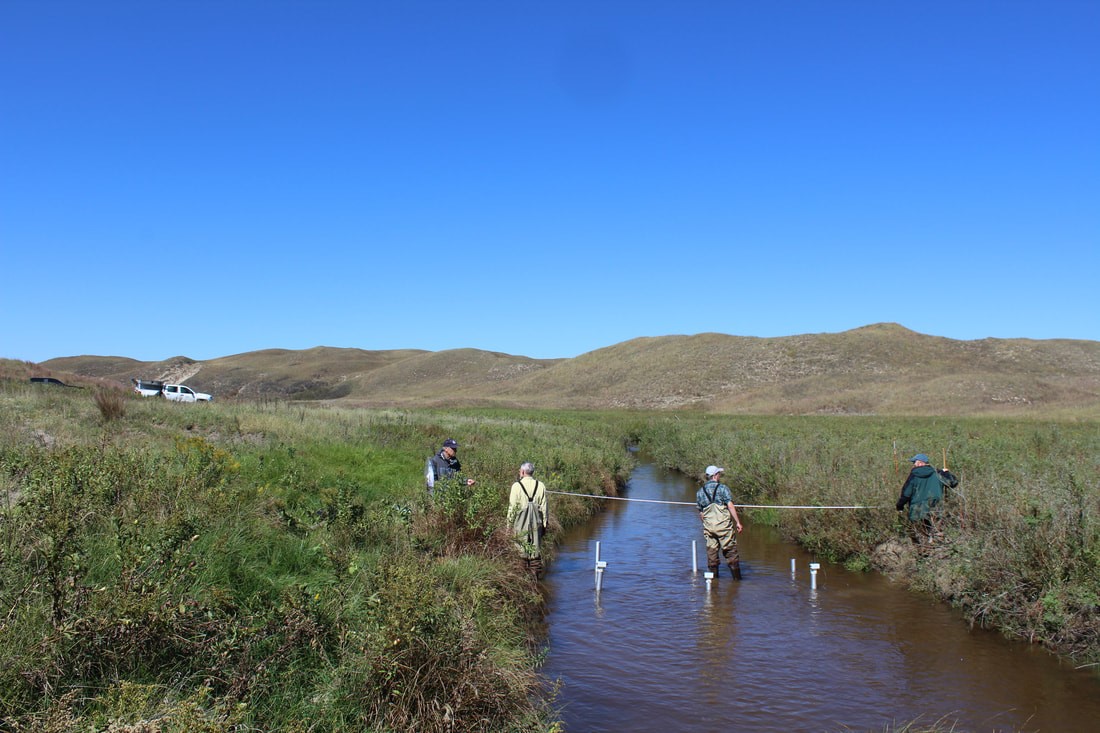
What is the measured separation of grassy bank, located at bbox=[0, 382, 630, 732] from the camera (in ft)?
16.2

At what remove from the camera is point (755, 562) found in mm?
14297

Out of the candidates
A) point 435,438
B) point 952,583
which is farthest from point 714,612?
point 435,438

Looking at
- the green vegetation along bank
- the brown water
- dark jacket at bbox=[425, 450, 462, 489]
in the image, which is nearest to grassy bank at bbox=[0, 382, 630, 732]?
the green vegetation along bank

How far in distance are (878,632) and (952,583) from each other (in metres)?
1.70

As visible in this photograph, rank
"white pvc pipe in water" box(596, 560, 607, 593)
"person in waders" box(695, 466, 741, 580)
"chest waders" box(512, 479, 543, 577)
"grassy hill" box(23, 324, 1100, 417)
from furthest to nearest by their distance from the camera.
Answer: "grassy hill" box(23, 324, 1100, 417), "person in waders" box(695, 466, 741, 580), "white pvc pipe in water" box(596, 560, 607, 593), "chest waders" box(512, 479, 543, 577)

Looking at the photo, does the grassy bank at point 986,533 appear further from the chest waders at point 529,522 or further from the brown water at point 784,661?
A: the chest waders at point 529,522

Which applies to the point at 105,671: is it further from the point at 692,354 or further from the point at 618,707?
the point at 692,354

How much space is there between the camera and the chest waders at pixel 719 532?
41.2ft

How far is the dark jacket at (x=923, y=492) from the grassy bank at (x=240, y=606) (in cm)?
634

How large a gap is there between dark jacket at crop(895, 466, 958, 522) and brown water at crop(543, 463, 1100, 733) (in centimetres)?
124

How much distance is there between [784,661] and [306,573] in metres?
5.52

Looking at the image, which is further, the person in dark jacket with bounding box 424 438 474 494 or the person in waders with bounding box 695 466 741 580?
the person in waders with bounding box 695 466 741 580

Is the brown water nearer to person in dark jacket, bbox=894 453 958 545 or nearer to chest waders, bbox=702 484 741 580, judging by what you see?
chest waders, bbox=702 484 741 580

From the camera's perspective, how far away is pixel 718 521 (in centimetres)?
1262
